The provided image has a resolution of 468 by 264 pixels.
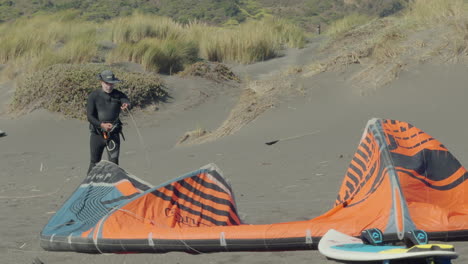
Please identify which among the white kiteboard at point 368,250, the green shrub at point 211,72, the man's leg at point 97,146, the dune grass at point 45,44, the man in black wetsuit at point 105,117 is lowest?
the green shrub at point 211,72

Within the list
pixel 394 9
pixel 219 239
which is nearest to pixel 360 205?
pixel 219 239

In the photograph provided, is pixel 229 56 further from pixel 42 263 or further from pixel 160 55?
pixel 42 263

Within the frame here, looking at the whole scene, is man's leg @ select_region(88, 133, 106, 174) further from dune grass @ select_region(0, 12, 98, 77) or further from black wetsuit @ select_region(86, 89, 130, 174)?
dune grass @ select_region(0, 12, 98, 77)

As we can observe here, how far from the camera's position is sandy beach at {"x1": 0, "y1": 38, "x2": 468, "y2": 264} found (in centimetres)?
740

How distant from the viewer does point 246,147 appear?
1221 cm

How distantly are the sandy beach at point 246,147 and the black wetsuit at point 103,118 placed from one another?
806mm

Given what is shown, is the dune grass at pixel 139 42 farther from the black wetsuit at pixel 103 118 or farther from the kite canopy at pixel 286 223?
the kite canopy at pixel 286 223

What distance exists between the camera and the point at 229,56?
68.0ft

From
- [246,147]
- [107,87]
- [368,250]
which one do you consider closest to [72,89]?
[246,147]

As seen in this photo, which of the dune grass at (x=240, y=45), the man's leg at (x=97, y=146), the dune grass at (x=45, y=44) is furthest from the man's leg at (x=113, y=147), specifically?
the dune grass at (x=240, y=45)

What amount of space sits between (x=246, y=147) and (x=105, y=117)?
3.50 meters

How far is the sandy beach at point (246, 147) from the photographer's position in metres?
7.40

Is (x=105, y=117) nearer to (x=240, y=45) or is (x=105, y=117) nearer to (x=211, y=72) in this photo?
(x=211, y=72)

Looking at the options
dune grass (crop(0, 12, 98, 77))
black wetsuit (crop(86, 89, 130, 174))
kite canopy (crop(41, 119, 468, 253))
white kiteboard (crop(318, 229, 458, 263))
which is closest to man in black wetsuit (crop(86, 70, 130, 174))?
black wetsuit (crop(86, 89, 130, 174))
